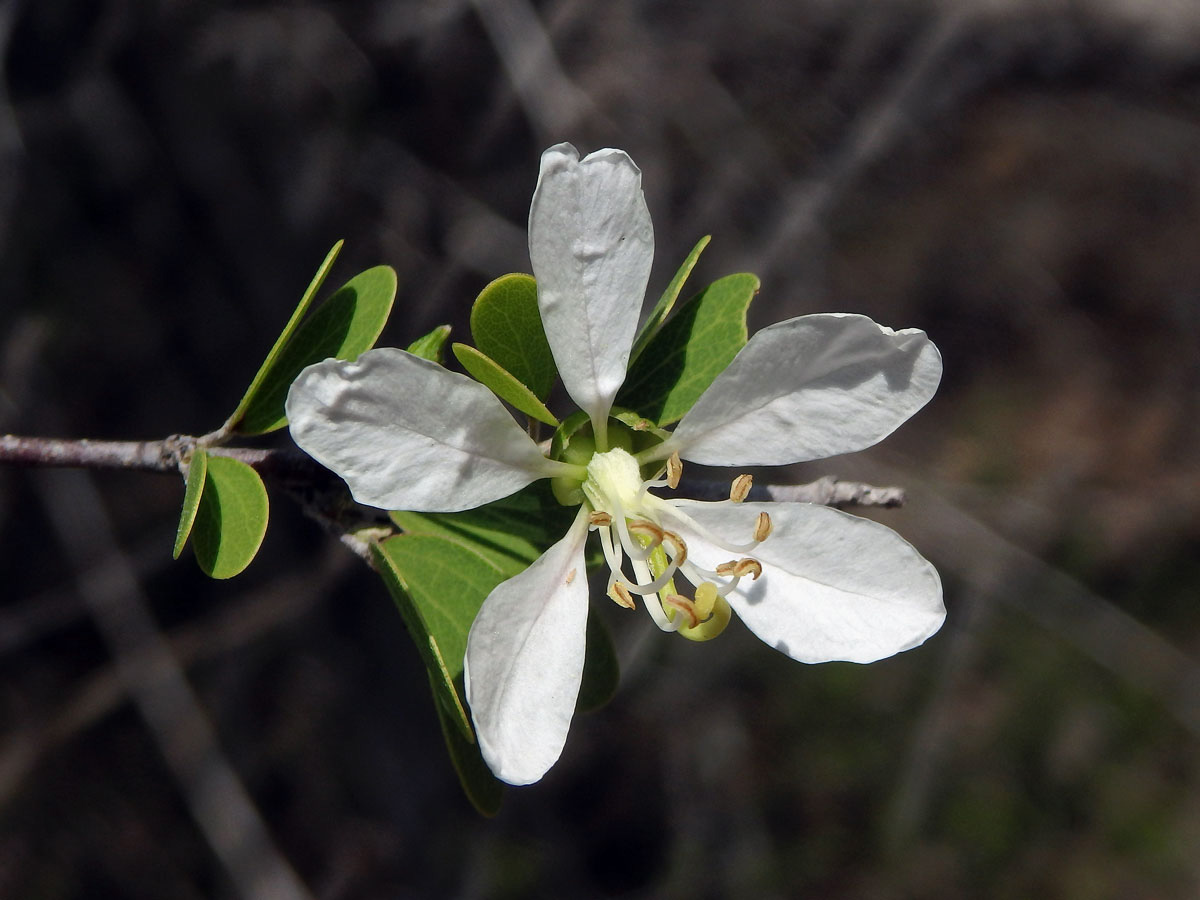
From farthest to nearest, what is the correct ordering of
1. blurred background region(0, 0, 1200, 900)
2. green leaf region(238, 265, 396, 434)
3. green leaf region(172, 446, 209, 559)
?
1. blurred background region(0, 0, 1200, 900)
2. green leaf region(238, 265, 396, 434)
3. green leaf region(172, 446, 209, 559)

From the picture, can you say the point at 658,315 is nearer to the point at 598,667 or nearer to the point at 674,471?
the point at 674,471

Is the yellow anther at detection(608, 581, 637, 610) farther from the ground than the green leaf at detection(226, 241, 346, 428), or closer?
closer

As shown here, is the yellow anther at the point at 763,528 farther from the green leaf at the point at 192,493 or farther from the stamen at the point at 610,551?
the green leaf at the point at 192,493

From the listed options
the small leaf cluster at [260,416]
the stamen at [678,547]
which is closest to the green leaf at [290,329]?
the small leaf cluster at [260,416]

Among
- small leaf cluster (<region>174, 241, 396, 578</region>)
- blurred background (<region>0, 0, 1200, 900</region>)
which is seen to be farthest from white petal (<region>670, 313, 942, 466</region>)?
blurred background (<region>0, 0, 1200, 900</region>)

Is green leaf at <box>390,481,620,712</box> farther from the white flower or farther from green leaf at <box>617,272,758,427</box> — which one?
green leaf at <box>617,272,758,427</box>

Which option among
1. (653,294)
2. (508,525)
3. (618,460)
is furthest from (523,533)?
(653,294)

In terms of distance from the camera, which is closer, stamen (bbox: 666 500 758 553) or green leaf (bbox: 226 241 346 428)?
green leaf (bbox: 226 241 346 428)

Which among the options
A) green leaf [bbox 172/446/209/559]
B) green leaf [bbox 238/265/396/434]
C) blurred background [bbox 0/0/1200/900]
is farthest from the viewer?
blurred background [bbox 0/0/1200/900]
